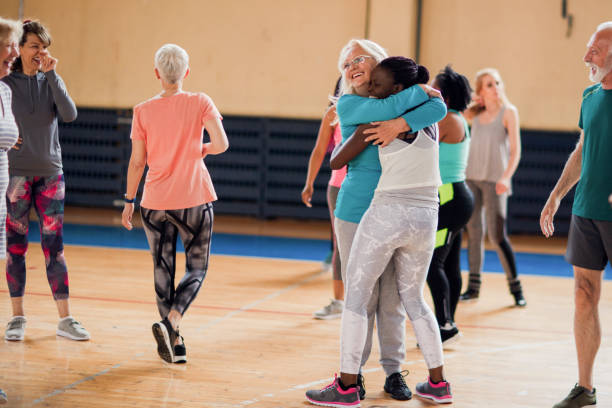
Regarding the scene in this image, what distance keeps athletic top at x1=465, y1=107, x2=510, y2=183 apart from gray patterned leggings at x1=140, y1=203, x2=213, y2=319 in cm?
220

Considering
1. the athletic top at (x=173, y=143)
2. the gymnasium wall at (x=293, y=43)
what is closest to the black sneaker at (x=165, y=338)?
the athletic top at (x=173, y=143)

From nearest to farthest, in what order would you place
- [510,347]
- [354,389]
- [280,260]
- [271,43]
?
1. [354,389]
2. [510,347]
3. [280,260]
4. [271,43]

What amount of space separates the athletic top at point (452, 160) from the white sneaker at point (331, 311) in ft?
3.74

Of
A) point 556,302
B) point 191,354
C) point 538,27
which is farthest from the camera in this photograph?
point 538,27

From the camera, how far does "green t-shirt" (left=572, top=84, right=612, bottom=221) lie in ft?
8.82

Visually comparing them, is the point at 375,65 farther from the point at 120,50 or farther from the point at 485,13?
the point at 120,50

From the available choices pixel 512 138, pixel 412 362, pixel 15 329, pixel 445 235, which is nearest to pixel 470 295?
pixel 512 138

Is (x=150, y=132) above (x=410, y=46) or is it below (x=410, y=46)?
below

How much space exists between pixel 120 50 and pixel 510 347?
7.05 m

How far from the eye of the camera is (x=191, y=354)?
11.5ft

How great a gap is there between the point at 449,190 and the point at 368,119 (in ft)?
3.64

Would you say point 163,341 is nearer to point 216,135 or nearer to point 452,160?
point 216,135

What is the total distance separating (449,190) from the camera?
363 cm

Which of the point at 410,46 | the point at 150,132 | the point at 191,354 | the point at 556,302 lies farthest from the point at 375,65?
the point at 410,46
